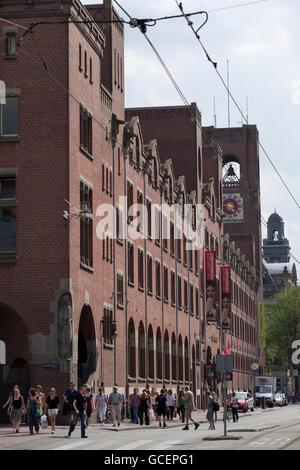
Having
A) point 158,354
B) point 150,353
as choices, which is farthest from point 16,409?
point 158,354

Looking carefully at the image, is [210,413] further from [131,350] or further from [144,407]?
[131,350]

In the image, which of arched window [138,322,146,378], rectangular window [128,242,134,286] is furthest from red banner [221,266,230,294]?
rectangular window [128,242,134,286]

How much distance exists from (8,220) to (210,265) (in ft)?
131

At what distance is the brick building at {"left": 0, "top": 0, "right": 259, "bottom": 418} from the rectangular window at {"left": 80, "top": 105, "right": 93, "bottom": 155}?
0.05 m

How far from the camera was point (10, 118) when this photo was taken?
44188 millimetres

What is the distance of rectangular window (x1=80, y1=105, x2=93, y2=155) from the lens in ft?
153

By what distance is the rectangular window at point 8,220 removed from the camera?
43.6 metres

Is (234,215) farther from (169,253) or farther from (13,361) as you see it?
(13,361)

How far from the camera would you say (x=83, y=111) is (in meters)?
46.7

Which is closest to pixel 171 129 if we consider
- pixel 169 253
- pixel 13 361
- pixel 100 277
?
pixel 169 253

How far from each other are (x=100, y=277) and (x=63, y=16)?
11.9 m

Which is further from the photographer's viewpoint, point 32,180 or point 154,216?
point 154,216

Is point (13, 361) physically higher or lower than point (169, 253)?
lower

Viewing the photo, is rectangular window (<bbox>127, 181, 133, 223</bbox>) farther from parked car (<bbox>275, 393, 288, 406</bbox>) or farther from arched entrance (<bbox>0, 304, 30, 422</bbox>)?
parked car (<bbox>275, 393, 288, 406</bbox>)
